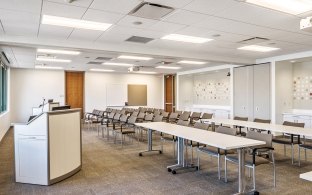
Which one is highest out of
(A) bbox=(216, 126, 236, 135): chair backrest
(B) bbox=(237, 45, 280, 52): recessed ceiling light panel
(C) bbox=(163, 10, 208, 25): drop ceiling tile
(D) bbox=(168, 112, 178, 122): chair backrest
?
(C) bbox=(163, 10, 208, 25): drop ceiling tile

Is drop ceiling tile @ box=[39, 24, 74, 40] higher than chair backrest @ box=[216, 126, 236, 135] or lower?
higher

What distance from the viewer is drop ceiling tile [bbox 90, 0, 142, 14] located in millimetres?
3635

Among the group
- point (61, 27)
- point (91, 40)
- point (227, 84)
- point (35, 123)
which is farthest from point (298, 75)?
point (35, 123)

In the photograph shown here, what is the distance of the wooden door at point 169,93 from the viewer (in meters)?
14.9

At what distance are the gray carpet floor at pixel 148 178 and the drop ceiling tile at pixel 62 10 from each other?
2.79 metres

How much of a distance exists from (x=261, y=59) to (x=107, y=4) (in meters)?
6.77

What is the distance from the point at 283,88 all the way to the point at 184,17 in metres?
5.80

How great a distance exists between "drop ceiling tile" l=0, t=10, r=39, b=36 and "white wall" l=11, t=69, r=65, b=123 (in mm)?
7351

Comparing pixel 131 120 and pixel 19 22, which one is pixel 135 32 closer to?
pixel 19 22

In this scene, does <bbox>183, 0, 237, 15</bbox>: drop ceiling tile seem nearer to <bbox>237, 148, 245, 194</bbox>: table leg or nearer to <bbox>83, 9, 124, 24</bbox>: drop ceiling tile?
<bbox>83, 9, 124, 24</bbox>: drop ceiling tile

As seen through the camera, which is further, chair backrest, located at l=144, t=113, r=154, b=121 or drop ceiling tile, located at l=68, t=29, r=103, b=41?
chair backrest, located at l=144, t=113, r=154, b=121

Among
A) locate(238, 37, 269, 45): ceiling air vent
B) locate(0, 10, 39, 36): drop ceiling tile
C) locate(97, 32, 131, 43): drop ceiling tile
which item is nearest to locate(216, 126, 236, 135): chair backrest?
locate(238, 37, 269, 45): ceiling air vent

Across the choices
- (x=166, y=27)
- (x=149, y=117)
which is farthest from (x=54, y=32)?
(x=149, y=117)

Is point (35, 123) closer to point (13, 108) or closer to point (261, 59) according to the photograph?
point (261, 59)
